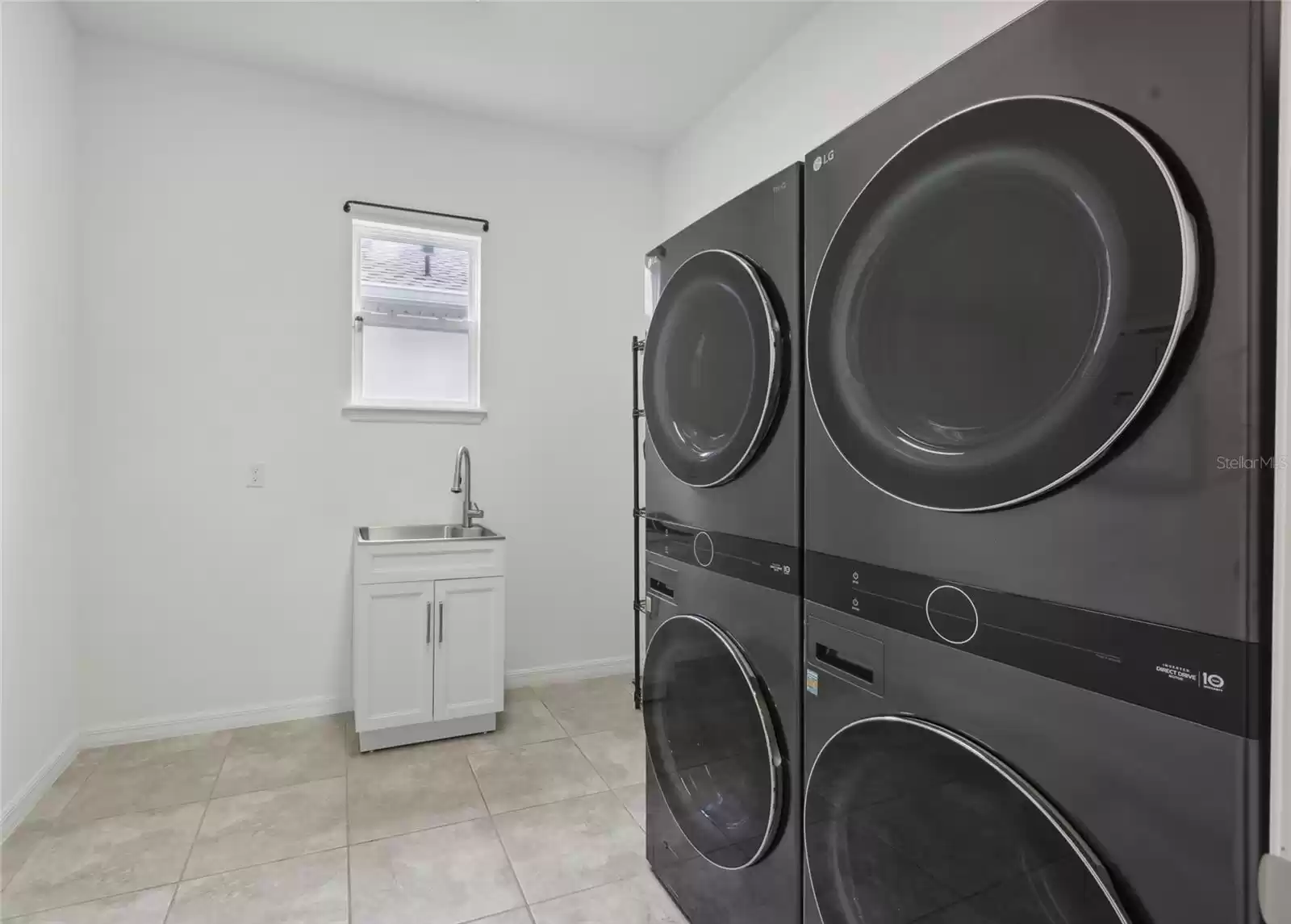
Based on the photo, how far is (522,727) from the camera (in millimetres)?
2904

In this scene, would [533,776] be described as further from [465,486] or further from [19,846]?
[19,846]

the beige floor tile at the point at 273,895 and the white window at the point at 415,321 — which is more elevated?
the white window at the point at 415,321

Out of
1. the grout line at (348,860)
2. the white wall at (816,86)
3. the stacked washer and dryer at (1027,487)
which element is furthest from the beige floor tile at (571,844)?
the white wall at (816,86)

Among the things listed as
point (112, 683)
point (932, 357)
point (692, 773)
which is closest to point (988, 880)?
point (932, 357)

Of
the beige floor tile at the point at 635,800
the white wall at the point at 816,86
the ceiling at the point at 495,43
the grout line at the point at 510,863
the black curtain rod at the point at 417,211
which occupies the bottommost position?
the grout line at the point at 510,863

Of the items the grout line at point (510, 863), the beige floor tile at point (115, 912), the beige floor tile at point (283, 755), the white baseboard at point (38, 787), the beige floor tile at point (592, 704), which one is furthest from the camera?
the beige floor tile at point (592, 704)

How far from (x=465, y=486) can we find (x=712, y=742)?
6.66 ft

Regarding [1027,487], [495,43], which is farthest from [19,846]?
[495,43]

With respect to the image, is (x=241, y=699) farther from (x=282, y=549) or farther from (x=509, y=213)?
(x=509, y=213)

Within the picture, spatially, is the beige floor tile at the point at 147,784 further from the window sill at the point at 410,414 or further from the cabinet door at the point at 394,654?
the window sill at the point at 410,414

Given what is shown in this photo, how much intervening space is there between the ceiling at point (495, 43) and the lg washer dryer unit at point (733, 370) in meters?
1.50

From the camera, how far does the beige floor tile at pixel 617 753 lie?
2.46 meters

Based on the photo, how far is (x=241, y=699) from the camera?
2.91m

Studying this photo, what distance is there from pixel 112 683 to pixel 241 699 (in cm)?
47
